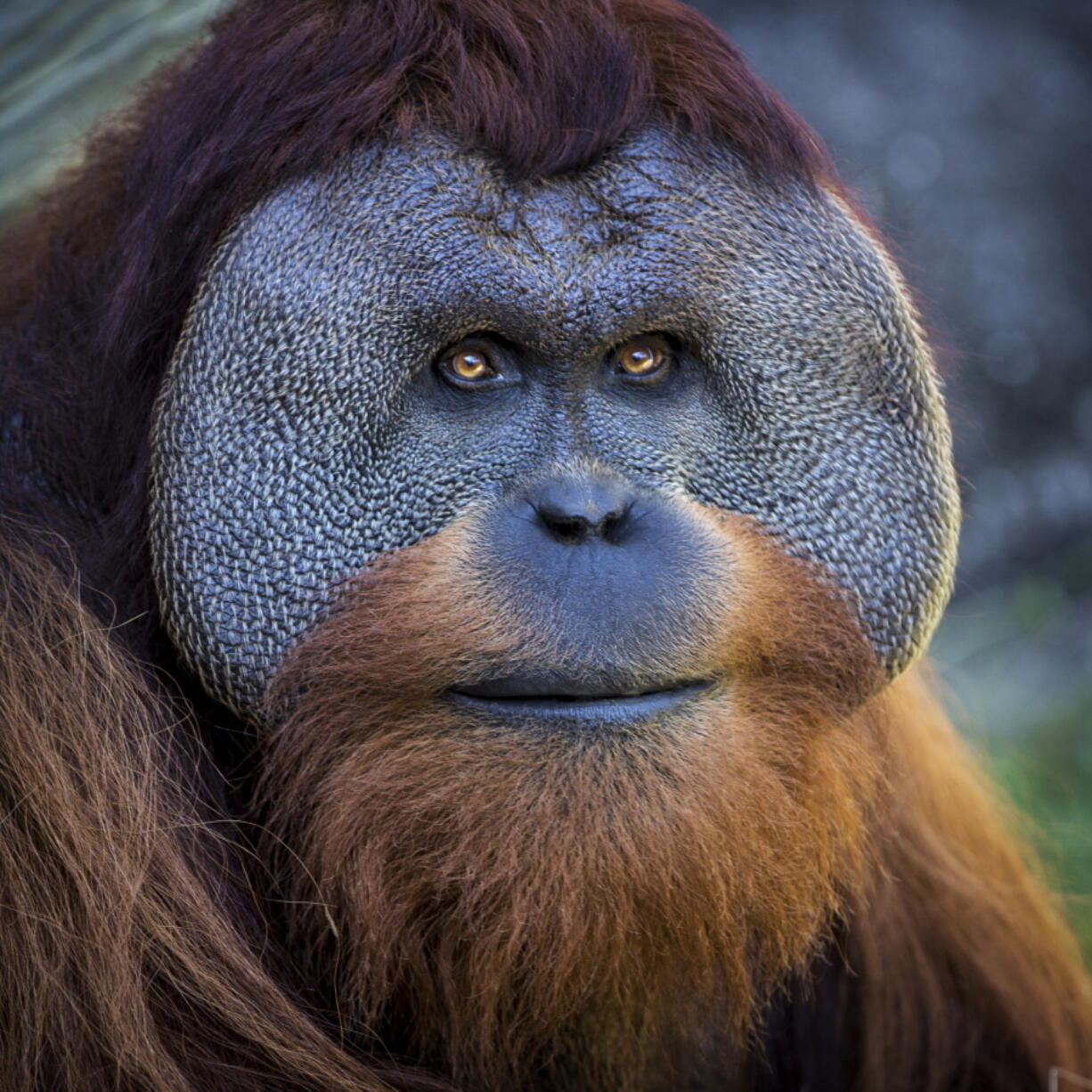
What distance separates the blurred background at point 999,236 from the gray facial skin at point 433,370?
227 centimetres

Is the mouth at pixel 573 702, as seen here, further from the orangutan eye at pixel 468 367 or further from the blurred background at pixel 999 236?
the blurred background at pixel 999 236

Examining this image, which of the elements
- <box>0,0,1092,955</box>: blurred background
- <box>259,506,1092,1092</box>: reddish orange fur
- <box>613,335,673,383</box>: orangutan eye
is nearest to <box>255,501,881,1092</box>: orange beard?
<box>259,506,1092,1092</box>: reddish orange fur

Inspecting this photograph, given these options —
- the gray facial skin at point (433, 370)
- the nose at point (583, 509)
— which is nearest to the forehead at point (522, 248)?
the gray facial skin at point (433, 370)

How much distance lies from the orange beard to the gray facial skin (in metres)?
0.06

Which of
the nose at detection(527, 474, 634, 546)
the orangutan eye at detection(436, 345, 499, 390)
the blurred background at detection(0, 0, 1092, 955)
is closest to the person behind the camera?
the nose at detection(527, 474, 634, 546)

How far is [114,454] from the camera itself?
1632 millimetres

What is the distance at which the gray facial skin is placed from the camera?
4.80 ft

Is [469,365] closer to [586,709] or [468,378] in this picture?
[468,378]

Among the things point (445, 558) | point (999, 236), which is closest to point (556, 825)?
point (445, 558)

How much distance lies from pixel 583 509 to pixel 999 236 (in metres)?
3.06

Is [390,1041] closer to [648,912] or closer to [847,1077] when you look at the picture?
[648,912]

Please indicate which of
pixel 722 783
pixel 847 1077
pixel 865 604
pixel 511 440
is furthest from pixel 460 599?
pixel 847 1077

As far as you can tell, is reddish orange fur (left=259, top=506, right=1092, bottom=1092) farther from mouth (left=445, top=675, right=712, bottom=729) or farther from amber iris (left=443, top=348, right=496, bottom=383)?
amber iris (left=443, top=348, right=496, bottom=383)

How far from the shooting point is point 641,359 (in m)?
1.52
